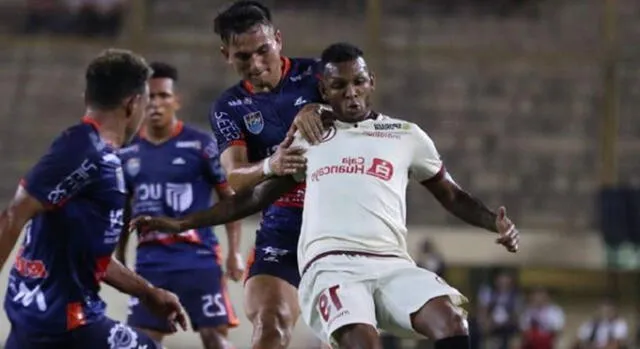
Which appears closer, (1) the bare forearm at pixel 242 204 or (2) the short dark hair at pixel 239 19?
(1) the bare forearm at pixel 242 204

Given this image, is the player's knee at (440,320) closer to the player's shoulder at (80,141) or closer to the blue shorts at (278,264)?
the blue shorts at (278,264)

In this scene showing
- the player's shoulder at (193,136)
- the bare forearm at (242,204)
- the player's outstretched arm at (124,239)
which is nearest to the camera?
the bare forearm at (242,204)

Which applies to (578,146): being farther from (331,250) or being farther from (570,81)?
(331,250)

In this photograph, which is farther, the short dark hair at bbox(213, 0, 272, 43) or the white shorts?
the short dark hair at bbox(213, 0, 272, 43)

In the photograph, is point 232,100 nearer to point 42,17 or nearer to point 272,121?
point 272,121

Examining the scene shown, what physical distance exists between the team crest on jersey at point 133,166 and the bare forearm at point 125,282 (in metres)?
2.61

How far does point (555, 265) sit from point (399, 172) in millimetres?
11407

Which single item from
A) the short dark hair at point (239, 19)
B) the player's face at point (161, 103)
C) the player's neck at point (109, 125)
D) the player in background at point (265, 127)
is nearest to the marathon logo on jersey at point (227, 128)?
the player in background at point (265, 127)

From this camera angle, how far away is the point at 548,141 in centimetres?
1748

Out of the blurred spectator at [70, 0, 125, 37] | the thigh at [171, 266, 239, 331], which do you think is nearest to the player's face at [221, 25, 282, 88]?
the thigh at [171, 266, 239, 331]

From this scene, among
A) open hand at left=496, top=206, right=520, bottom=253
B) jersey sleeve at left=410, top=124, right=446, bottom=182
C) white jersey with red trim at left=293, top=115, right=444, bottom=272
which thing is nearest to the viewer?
white jersey with red trim at left=293, top=115, right=444, bottom=272

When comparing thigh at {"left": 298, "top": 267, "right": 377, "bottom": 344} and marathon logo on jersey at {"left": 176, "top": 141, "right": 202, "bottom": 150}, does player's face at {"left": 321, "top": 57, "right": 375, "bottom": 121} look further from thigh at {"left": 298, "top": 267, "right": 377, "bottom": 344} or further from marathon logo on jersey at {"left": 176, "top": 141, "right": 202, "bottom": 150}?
marathon logo on jersey at {"left": 176, "top": 141, "right": 202, "bottom": 150}

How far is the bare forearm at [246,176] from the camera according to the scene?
631 cm

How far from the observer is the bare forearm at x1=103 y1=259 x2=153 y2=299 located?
6109mm
